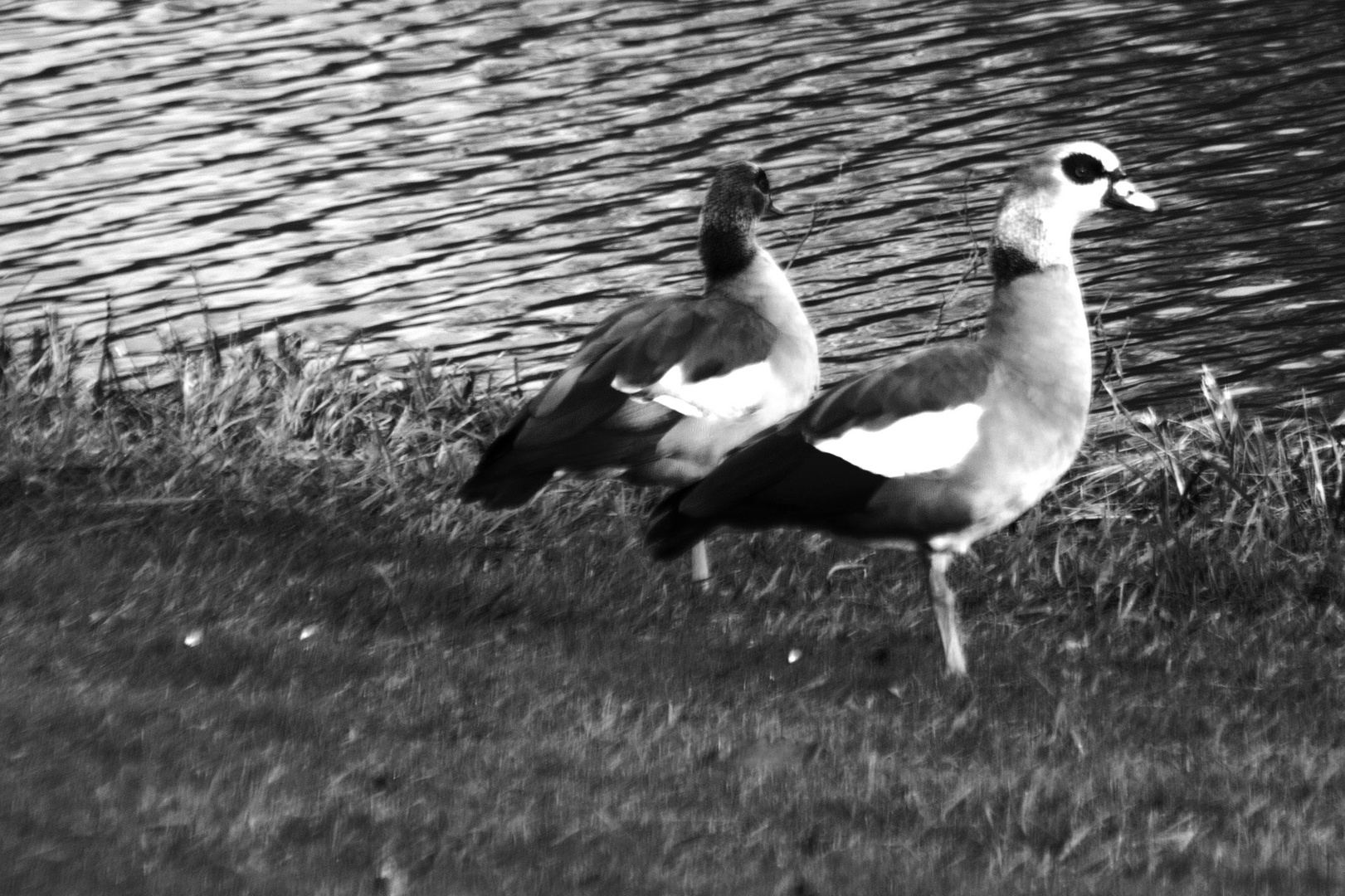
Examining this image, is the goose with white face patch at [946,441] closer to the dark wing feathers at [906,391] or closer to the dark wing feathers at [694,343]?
the dark wing feathers at [906,391]

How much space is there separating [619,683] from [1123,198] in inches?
91.4

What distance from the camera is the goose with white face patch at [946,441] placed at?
494 centimetres

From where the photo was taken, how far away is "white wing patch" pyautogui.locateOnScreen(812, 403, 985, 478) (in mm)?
4910

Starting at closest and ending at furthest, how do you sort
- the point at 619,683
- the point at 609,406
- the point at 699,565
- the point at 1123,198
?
the point at 619,683, the point at 1123,198, the point at 609,406, the point at 699,565

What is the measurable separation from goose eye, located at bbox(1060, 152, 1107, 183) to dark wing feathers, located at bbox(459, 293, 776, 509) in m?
1.28

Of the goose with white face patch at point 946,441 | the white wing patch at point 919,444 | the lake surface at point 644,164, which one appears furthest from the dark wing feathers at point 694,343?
the lake surface at point 644,164

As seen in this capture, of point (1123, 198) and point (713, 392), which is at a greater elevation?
point (1123, 198)

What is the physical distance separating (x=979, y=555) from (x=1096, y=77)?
945cm

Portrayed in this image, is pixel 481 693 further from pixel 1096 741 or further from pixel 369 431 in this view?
pixel 369 431

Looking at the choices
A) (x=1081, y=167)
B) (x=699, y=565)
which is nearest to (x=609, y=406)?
(x=699, y=565)

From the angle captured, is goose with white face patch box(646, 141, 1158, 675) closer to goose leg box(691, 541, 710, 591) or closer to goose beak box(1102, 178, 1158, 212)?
goose beak box(1102, 178, 1158, 212)

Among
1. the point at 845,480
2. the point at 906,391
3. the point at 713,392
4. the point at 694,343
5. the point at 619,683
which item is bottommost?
the point at 619,683

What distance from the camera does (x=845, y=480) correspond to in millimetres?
4965

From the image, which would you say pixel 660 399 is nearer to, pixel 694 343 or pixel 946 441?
pixel 694 343
